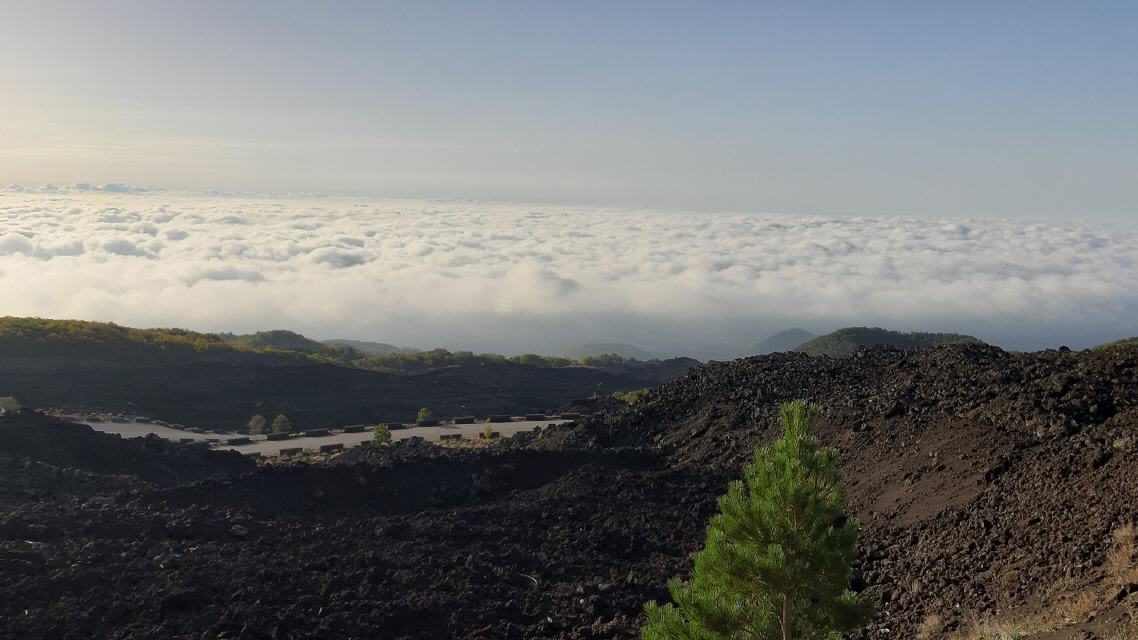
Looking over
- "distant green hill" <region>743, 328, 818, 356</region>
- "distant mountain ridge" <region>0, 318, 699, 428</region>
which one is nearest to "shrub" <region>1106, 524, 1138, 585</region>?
"distant mountain ridge" <region>0, 318, 699, 428</region>

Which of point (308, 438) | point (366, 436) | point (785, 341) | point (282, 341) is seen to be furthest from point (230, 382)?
point (785, 341)

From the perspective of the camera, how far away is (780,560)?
24.5ft

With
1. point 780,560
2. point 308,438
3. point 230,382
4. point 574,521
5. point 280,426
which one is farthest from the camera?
point 230,382

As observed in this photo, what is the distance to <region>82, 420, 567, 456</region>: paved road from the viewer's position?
3409 cm

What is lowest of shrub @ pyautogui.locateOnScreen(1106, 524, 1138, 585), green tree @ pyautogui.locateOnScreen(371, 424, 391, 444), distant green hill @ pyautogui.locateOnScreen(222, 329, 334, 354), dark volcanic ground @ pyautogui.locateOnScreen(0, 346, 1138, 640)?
distant green hill @ pyautogui.locateOnScreen(222, 329, 334, 354)

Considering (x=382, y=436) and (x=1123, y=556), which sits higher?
(x=1123, y=556)

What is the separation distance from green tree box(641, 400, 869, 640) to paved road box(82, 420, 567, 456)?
88.4 feet

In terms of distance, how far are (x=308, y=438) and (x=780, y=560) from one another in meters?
31.4

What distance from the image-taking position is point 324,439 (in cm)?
3562

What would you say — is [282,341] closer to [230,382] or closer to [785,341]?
[230,382]

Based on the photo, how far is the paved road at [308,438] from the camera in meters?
34.1

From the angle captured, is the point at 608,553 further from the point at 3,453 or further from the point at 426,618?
the point at 3,453

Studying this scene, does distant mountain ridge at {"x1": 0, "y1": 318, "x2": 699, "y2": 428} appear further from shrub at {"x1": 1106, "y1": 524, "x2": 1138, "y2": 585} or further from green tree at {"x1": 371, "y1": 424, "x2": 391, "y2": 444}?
shrub at {"x1": 1106, "y1": 524, "x2": 1138, "y2": 585}

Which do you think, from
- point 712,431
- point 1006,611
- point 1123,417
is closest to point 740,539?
point 1006,611
